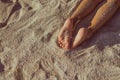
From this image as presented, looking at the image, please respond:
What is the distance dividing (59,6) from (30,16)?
0.32 meters

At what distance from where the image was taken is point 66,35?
109 inches

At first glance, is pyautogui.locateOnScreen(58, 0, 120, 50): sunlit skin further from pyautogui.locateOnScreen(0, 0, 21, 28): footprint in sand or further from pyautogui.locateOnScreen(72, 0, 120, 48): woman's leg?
pyautogui.locateOnScreen(0, 0, 21, 28): footprint in sand

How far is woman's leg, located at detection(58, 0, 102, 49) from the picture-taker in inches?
108

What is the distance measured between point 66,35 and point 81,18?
341 millimetres

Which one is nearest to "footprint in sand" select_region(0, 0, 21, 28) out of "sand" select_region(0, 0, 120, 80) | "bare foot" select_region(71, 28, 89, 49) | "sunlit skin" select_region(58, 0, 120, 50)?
"sand" select_region(0, 0, 120, 80)

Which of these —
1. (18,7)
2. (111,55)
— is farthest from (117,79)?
(18,7)

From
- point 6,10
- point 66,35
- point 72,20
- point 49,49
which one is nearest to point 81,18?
point 72,20

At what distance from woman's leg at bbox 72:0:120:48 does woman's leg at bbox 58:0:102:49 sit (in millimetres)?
80

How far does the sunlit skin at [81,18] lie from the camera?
274 cm

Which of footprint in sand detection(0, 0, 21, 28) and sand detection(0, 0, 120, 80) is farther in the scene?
footprint in sand detection(0, 0, 21, 28)

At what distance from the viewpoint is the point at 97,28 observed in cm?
288

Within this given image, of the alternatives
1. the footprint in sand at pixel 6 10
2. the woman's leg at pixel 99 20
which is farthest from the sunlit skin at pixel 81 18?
the footprint in sand at pixel 6 10

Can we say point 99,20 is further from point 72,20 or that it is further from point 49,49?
point 49,49

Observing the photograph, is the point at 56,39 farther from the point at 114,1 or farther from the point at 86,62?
the point at 114,1
